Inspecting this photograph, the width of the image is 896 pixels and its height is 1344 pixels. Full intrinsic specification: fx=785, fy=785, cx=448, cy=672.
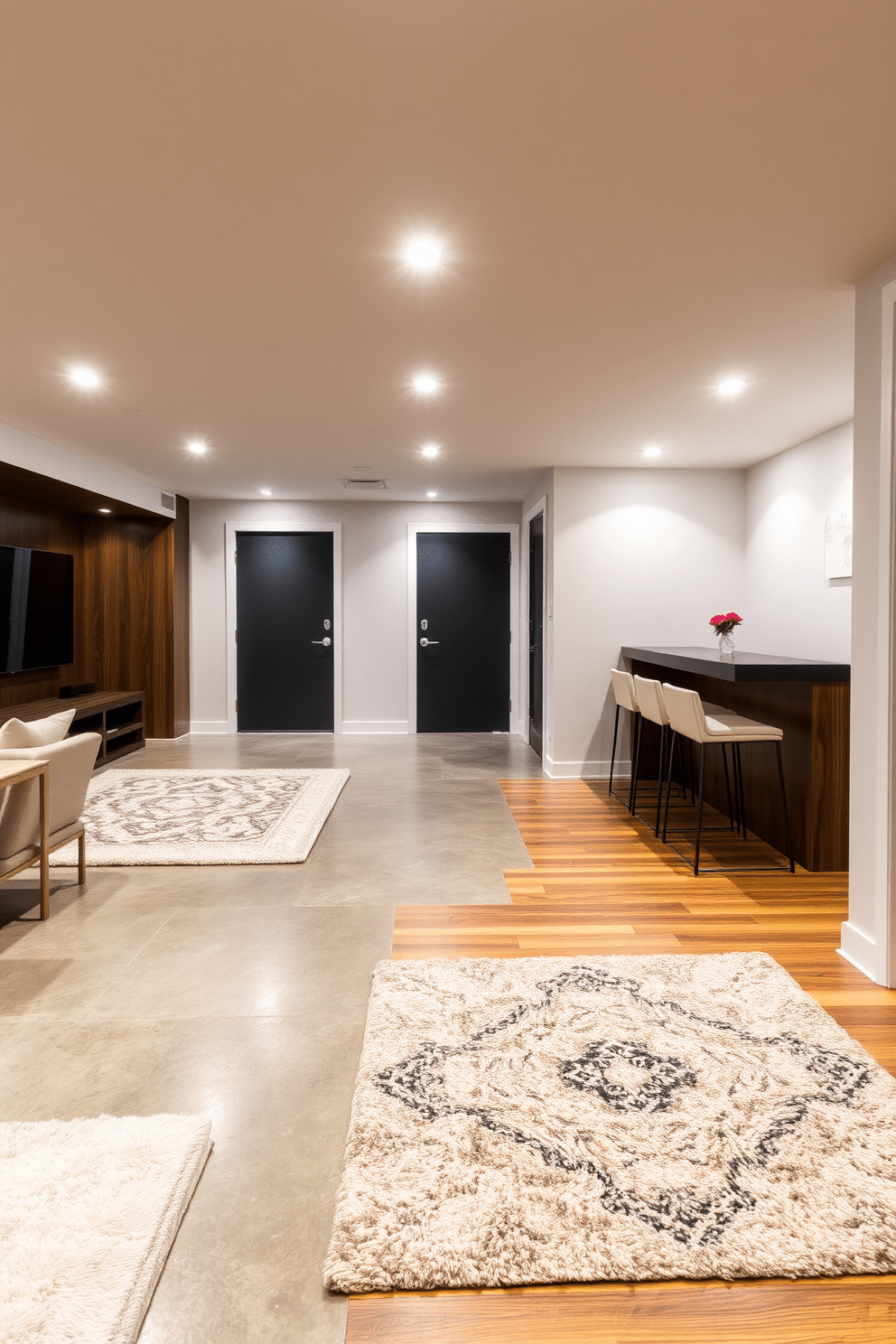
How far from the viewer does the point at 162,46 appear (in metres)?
1.60

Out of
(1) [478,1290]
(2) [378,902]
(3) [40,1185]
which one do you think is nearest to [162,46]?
(3) [40,1185]

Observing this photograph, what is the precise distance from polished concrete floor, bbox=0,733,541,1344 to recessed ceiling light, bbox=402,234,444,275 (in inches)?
92.8

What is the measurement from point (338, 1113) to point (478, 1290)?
58 centimetres

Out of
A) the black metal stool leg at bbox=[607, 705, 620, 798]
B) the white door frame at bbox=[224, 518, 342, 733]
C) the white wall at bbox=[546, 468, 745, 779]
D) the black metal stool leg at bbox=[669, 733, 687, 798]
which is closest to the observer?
the black metal stool leg at bbox=[607, 705, 620, 798]

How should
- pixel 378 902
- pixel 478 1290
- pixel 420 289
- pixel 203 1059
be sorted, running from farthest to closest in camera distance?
pixel 378 902 < pixel 420 289 < pixel 203 1059 < pixel 478 1290

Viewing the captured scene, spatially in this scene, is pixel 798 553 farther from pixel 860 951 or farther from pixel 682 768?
pixel 860 951

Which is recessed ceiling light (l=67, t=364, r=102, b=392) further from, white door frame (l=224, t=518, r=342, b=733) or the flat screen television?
white door frame (l=224, t=518, r=342, b=733)

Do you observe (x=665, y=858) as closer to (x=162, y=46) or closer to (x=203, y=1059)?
(x=203, y=1059)

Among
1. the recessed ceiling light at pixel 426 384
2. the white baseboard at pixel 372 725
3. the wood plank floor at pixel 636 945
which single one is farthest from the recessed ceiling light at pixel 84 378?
the white baseboard at pixel 372 725

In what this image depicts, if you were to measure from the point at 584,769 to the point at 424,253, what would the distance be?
4275 mm

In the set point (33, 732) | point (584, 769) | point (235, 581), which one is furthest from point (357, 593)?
point (33, 732)

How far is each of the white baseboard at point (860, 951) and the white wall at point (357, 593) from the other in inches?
219

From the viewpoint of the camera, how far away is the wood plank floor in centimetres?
131

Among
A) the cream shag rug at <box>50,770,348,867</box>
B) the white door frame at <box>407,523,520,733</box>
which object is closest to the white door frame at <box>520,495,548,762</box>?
the white door frame at <box>407,523,520,733</box>
